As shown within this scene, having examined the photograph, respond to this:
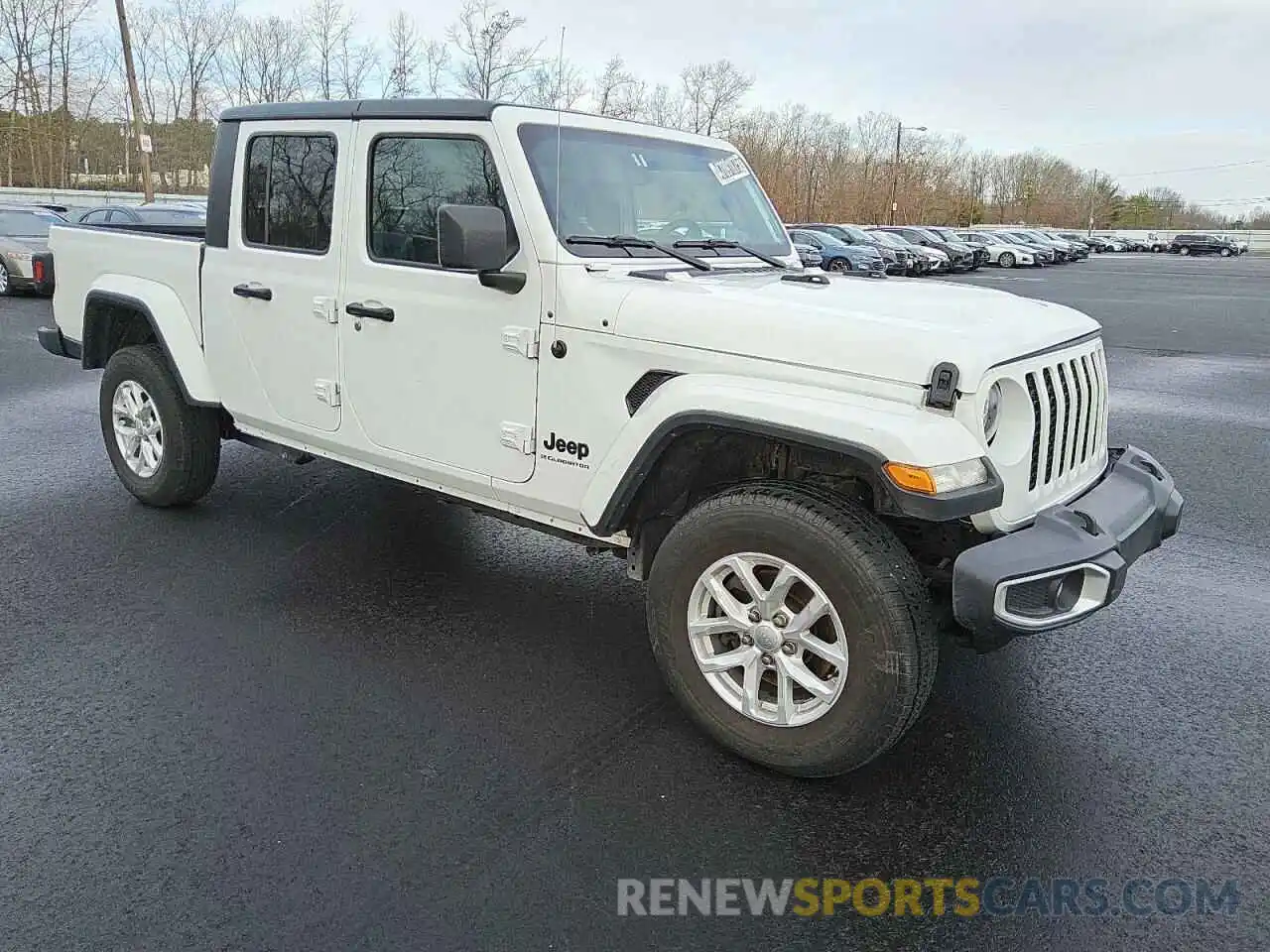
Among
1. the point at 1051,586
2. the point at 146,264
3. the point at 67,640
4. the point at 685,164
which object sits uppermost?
the point at 685,164

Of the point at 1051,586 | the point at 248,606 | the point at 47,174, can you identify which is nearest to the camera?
the point at 1051,586

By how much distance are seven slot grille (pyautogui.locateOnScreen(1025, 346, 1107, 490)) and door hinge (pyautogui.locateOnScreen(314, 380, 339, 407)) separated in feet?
9.51

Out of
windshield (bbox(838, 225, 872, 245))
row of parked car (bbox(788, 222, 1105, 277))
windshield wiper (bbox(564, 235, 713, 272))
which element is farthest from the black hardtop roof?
windshield (bbox(838, 225, 872, 245))

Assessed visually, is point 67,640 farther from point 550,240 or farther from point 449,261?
point 550,240

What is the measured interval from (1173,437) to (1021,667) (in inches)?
212

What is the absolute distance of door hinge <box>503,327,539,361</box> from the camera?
3.68 meters

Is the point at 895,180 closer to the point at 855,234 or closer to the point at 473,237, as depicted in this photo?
the point at 855,234

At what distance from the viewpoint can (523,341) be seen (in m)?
3.71

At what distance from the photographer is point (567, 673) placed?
3.94 metres

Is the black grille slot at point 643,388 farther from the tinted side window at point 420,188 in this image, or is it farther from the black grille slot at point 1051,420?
the black grille slot at point 1051,420

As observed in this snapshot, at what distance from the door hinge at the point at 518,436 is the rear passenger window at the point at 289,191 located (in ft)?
4.45

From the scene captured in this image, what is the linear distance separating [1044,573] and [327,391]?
3.12 metres

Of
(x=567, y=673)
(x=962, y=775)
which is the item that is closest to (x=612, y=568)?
(x=567, y=673)

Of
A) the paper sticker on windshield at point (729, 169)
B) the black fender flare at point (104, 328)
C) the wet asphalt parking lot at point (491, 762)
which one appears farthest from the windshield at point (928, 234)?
the black fender flare at point (104, 328)
